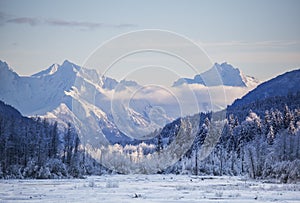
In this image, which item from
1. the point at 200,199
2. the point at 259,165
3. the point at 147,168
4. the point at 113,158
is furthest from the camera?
the point at 113,158

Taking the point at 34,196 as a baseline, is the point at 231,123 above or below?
above

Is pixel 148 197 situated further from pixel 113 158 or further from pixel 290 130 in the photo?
pixel 113 158

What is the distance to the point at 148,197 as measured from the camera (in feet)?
205

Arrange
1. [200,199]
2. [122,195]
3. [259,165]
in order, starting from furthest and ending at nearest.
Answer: [259,165] < [122,195] < [200,199]

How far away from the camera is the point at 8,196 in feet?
197

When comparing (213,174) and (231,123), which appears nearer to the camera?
(213,174)

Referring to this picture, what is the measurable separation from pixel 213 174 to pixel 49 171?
A: 161ft

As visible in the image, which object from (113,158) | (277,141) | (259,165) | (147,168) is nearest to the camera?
(259,165)

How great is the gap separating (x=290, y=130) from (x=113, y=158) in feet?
201

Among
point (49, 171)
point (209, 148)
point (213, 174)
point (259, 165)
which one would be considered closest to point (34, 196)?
point (49, 171)

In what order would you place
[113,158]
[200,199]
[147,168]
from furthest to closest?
[113,158] < [147,168] < [200,199]

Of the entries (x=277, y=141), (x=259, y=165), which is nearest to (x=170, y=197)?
(x=259, y=165)

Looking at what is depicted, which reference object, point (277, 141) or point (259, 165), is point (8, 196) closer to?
point (259, 165)

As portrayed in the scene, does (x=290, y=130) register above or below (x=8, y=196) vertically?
above
